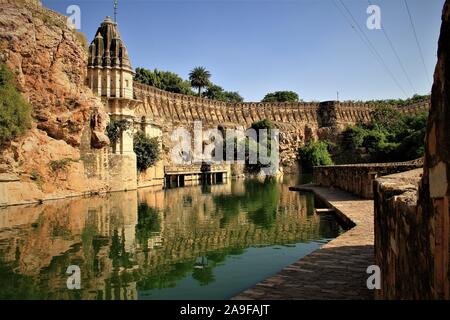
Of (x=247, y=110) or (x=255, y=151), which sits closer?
(x=255, y=151)

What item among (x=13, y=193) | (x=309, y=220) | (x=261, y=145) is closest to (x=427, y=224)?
(x=309, y=220)

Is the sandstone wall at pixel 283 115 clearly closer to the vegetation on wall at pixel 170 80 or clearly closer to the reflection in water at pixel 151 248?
the vegetation on wall at pixel 170 80

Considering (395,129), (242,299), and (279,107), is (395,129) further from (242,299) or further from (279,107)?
(242,299)

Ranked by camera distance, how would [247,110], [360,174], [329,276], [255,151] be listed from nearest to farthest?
[329,276], [360,174], [255,151], [247,110]

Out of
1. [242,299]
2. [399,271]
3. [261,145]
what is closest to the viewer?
[399,271]

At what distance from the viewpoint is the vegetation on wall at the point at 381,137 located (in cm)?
4937

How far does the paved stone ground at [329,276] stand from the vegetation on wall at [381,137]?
39696 mm

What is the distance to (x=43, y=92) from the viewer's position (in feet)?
77.6

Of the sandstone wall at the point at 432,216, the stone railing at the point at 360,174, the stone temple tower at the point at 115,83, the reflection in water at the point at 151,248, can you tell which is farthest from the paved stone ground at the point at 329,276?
the stone temple tower at the point at 115,83

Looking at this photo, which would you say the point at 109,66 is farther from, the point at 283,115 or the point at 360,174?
the point at 283,115

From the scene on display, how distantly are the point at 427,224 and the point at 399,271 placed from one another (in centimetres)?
100

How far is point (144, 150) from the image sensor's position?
111ft

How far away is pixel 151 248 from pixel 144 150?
24202 millimetres

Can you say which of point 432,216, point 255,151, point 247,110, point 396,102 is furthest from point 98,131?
point 396,102
